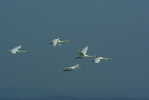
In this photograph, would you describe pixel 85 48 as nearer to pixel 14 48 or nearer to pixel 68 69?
pixel 68 69

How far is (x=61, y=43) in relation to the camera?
16612 centimetres

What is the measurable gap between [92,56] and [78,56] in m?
5.20

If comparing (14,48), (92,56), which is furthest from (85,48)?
(14,48)

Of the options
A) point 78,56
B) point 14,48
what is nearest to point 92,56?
point 78,56

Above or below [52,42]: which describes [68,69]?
below

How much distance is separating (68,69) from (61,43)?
34.6 feet

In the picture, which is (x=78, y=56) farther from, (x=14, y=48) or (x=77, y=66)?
(x=14, y=48)

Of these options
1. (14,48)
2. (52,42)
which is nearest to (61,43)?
(52,42)

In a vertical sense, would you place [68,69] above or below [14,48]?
below

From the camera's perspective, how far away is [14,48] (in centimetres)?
17238

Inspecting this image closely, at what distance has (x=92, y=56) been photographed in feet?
538

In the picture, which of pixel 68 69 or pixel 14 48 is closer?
pixel 68 69

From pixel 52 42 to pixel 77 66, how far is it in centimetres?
1126

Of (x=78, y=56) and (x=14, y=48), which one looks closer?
(x=78, y=56)
